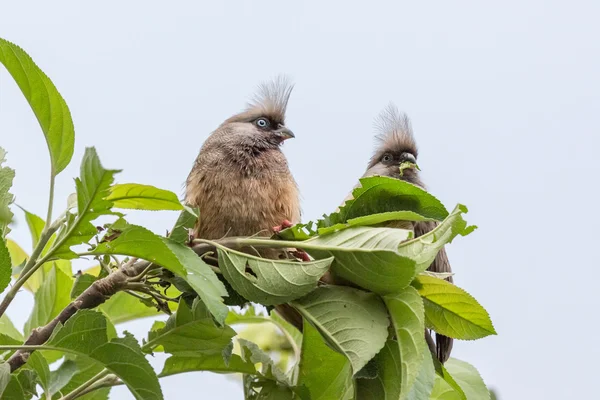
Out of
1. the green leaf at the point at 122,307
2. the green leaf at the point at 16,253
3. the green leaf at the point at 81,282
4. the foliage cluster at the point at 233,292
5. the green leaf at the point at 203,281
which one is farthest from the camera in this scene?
the green leaf at the point at 16,253

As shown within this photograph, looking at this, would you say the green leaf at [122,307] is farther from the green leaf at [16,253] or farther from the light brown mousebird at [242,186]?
the green leaf at [16,253]

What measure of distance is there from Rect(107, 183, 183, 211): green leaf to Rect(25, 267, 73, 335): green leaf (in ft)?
2.81

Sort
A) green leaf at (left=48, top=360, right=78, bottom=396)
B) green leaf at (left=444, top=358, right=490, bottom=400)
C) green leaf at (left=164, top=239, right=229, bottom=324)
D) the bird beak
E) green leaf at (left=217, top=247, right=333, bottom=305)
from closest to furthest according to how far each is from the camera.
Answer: green leaf at (left=164, top=239, right=229, bottom=324) → green leaf at (left=217, top=247, right=333, bottom=305) → green leaf at (left=48, top=360, right=78, bottom=396) → green leaf at (left=444, top=358, right=490, bottom=400) → the bird beak

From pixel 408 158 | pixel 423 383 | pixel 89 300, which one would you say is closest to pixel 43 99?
pixel 89 300

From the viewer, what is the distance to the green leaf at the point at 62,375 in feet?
7.37

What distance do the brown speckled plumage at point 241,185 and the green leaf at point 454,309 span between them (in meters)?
0.86

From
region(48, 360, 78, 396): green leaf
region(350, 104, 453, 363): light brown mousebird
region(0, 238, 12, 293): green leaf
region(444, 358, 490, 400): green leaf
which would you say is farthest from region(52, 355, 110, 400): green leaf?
region(350, 104, 453, 363): light brown mousebird

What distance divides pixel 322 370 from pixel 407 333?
0.45 m

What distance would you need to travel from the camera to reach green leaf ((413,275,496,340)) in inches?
91.4

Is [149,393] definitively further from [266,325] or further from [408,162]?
[408,162]

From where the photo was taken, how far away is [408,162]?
5.55m

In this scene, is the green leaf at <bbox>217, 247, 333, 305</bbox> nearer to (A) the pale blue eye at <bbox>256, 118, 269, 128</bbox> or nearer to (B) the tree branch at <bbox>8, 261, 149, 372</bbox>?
(B) the tree branch at <bbox>8, 261, 149, 372</bbox>

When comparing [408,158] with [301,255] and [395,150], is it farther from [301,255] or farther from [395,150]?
[301,255]

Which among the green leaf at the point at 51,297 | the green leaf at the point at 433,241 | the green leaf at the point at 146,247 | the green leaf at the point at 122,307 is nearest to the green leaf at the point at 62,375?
the green leaf at the point at 146,247
